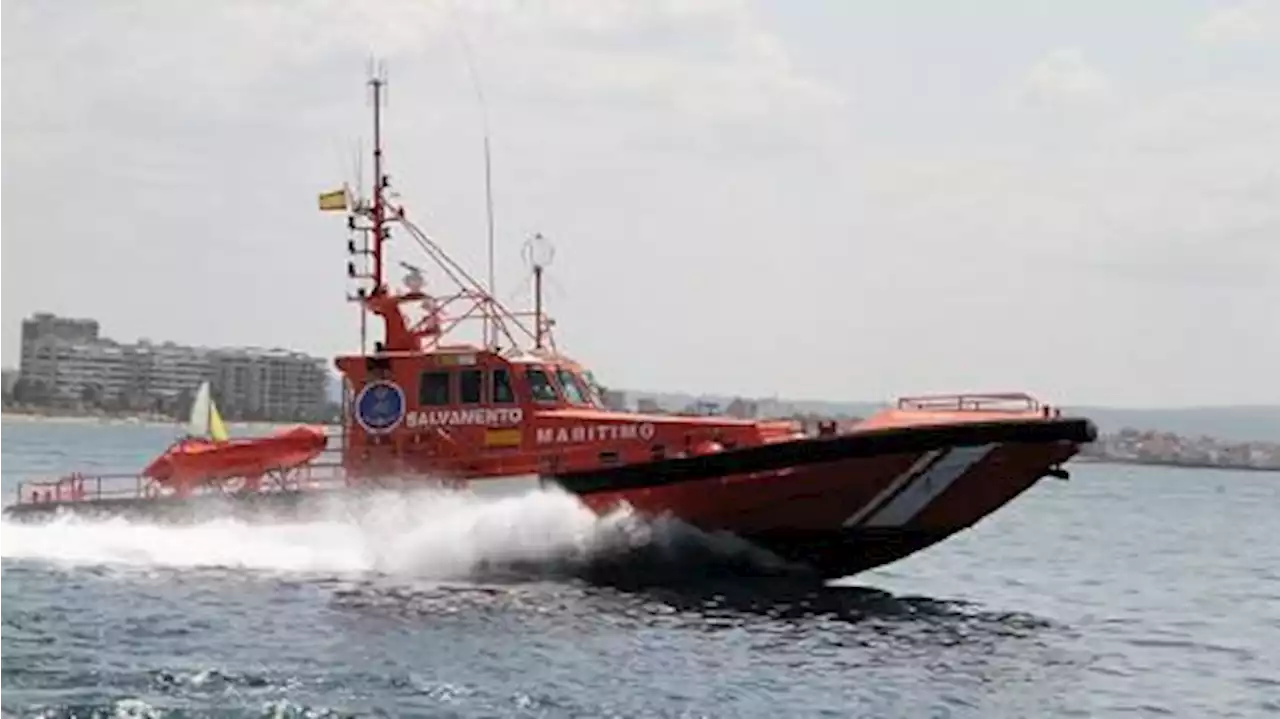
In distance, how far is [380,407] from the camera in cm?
2853

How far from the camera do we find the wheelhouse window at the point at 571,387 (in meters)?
28.6

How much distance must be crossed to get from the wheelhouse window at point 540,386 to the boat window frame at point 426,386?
1.14 meters

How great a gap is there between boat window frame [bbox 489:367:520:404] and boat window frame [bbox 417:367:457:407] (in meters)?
0.59

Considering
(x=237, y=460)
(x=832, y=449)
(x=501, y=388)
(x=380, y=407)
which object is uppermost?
(x=501, y=388)

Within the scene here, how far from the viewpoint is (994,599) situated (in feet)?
105

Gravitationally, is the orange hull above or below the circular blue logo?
below

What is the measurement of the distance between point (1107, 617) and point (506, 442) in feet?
33.7

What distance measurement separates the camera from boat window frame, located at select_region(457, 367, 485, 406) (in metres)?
28.1

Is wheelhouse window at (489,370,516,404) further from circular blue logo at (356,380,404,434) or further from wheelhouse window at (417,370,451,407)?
circular blue logo at (356,380,404,434)

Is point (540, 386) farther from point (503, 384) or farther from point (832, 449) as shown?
point (832, 449)

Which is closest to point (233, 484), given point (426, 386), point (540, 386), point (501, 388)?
point (426, 386)

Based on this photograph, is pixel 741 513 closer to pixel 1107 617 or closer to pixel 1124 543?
pixel 1107 617

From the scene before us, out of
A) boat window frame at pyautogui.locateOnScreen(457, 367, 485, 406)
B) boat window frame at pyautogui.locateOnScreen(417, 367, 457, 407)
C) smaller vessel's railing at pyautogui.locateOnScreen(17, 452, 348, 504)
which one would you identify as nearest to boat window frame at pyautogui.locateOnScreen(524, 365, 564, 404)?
boat window frame at pyautogui.locateOnScreen(457, 367, 485, 406)

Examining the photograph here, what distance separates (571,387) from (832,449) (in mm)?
4508
